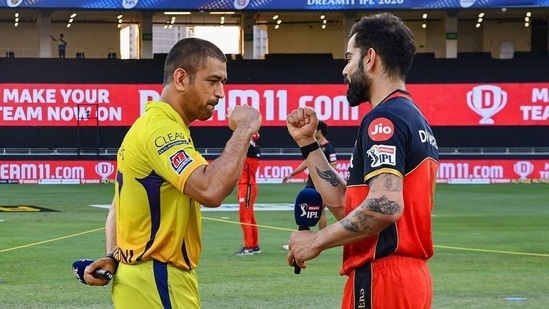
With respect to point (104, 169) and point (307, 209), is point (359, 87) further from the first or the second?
point (104, 169)

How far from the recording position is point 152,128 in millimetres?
5410

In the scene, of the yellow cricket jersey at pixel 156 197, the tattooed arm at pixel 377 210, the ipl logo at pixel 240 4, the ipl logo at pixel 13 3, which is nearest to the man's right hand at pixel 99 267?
the yellow cricket jersey at pixel 156 197

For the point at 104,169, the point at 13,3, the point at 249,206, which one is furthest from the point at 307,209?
the point at 13,3

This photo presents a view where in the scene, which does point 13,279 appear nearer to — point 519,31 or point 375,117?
point 375,117

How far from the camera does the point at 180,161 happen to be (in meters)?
5.27

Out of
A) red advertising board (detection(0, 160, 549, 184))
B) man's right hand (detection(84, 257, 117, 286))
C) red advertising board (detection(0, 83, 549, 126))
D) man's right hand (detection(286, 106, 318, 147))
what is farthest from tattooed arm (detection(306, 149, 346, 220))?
red advertising board (detection(0, 83, 549, 126))

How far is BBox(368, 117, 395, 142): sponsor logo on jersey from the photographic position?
4961 mm

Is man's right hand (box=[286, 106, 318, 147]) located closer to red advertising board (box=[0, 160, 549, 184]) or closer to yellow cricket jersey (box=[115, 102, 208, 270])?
yellow cricket jersey (box=[115, 102, 208, 270])

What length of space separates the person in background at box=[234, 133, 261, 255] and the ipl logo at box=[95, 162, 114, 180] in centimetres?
1782

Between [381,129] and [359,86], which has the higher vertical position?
[359,86]

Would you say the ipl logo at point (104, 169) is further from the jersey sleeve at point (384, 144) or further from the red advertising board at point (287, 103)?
the jersey sleeve at point (384, 144)

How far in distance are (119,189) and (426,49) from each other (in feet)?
154

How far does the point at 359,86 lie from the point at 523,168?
30549mm

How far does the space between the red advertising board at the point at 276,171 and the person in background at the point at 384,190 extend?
2778cm
